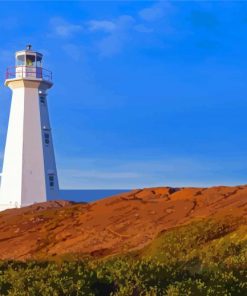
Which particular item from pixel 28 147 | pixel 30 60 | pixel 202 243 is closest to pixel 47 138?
pixel 28 147

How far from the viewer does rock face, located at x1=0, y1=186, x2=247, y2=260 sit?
17.5 meters

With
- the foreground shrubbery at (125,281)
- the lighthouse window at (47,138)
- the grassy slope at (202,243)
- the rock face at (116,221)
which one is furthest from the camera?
the lighthouse window at (47,138)

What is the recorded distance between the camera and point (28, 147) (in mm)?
37844

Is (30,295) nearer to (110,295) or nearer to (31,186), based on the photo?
(110,295)

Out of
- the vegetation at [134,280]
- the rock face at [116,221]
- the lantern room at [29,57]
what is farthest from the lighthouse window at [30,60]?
the vegetation at [134,280]

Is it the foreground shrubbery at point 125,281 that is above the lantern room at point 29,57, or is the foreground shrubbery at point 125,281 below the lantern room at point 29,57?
below

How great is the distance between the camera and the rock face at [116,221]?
17.5m

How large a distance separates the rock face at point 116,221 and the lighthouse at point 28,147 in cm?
1261

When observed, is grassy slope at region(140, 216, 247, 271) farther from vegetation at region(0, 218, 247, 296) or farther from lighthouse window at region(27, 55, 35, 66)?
lighthouse window at region(27, 55, 35, 66)

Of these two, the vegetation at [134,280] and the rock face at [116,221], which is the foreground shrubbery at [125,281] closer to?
the vegetation at [134,280]

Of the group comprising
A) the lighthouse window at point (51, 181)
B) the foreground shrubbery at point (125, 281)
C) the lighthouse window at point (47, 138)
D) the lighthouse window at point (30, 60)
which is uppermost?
the lighthouse window at point (30, 60)

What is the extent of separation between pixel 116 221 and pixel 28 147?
19.6 meters

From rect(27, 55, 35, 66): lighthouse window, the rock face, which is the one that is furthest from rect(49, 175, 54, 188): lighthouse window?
the rock face

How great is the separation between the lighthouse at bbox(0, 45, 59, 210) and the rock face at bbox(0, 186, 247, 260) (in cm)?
1261
